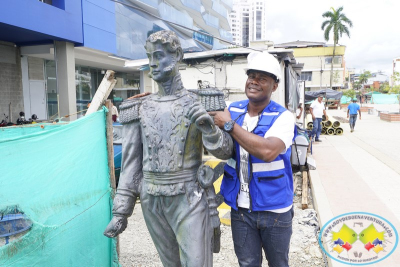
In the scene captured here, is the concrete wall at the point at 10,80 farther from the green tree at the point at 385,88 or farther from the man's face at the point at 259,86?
the green tree at the point at 385,88

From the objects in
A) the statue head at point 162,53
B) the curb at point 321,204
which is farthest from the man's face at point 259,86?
the curb at point 321,204

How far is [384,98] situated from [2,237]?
165ft

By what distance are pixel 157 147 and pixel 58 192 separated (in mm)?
1124

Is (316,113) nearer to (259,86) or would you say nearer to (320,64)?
(259,86)

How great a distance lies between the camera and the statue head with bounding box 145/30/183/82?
2129mm

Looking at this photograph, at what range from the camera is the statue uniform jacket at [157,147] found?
2131 millimetres

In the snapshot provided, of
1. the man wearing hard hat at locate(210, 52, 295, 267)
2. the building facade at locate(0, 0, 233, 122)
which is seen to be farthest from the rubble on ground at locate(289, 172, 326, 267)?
the building facade at locate(0, 0, 233, 122)

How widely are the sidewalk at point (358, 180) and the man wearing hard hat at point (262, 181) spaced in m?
1.92

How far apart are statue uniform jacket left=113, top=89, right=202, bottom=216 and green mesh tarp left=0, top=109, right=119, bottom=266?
28.6 inches

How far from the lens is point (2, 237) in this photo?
2.38 meters

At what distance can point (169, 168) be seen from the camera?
212 cm

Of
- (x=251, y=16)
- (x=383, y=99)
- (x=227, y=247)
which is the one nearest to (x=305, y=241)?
(x=227, y=247)

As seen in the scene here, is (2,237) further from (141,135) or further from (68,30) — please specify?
(68,30)

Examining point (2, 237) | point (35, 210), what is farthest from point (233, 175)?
point (2, 237)
